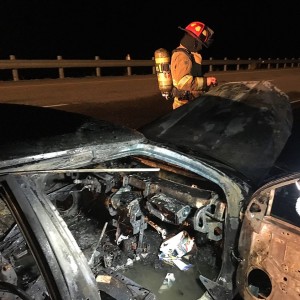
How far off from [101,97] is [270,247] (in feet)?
29.0

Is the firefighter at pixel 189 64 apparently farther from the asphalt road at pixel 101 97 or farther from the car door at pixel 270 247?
the car door at pixel 270 247

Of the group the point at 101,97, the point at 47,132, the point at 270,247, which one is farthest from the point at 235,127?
the point at 101,97

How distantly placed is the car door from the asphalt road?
547cm

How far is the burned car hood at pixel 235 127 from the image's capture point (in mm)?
3055

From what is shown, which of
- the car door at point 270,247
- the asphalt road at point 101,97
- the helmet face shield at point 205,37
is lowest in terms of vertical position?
the asphalt road at point 101,97

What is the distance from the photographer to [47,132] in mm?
2152

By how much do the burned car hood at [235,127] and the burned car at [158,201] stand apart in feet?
0.04

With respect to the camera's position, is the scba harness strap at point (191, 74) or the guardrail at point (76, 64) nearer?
the scba harness strap at point (191, 74)

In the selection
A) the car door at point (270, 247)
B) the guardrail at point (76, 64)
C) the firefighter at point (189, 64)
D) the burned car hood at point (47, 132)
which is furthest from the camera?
the guardrail at point (76, 64)

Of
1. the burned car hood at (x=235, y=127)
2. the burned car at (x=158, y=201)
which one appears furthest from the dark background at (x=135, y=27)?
the burned car at (x=158, y=201)

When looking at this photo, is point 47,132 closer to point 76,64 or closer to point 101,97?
point 101,97

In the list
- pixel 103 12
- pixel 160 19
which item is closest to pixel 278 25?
pixel 160 19

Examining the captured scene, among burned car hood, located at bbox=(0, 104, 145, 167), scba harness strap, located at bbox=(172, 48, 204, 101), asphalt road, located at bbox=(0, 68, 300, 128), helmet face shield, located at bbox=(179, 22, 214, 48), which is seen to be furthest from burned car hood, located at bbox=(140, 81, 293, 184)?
asphalt road, located at bbox=(0, 68, 300, 128)

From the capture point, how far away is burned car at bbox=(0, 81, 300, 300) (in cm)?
176
